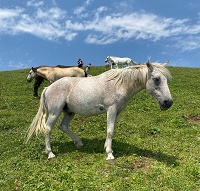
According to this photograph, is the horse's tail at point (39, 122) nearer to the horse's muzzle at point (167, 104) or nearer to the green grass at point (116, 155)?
the green grass at point (116, 155)

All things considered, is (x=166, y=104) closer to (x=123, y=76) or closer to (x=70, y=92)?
(x=123, y=76)

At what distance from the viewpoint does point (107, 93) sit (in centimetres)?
977

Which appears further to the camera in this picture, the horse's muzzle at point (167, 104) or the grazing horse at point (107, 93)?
the grazing horse at point (107, 93)

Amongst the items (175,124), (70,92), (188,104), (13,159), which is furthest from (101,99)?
(188,104)

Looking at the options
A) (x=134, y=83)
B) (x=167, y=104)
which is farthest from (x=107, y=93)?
(x=167, y=104)

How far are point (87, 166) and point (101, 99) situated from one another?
2.64 metres

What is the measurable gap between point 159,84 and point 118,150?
357 cm

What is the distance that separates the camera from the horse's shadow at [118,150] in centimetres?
984

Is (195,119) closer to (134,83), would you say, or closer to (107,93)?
(134,83)

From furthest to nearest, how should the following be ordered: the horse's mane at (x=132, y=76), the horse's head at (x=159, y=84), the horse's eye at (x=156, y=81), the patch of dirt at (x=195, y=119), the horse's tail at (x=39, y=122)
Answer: the patch of dirt at (x=195, y=119) → the horse's tail at (x=39, y=122) → the horse's mane at (x=132, y=76) → the horse's eye at (x=156, y=81) → the horse's head at (x=159, y=84)

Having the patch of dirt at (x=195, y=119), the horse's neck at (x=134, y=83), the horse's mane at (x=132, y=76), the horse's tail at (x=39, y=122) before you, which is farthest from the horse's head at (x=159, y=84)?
the patch of dirt at (x=195, y=119)

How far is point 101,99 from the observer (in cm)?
983

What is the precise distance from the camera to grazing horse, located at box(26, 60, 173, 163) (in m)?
9.16

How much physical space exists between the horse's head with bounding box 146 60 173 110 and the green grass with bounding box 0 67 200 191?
94.2 inches
